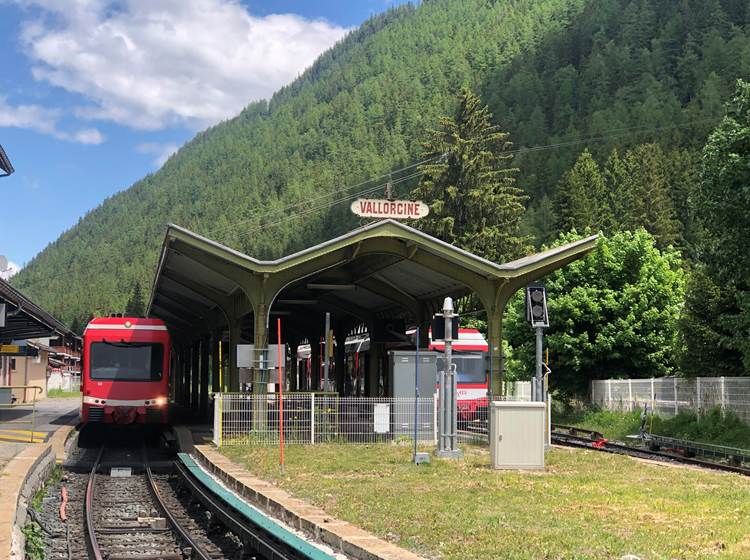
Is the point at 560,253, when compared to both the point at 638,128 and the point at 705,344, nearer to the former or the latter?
the point at 705,344

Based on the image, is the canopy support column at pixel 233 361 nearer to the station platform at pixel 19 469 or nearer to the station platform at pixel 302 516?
the station platform at pixel 19 469

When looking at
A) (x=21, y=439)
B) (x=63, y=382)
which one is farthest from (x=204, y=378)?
(x=63, y=382)

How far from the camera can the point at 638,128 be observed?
11244cm

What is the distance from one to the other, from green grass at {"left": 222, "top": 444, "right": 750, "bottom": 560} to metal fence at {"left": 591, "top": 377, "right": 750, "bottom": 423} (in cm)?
654

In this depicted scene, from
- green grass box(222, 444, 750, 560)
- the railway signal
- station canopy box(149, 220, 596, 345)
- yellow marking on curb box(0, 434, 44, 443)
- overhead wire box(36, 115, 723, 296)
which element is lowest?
yellow marking on curb box(0, 434, 44, 443)

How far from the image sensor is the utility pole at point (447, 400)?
1748 centimetres

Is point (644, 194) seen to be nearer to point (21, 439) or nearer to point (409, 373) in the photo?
Result: point (409, 373)

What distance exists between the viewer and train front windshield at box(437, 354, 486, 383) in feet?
102

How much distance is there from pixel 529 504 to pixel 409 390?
10.8 m

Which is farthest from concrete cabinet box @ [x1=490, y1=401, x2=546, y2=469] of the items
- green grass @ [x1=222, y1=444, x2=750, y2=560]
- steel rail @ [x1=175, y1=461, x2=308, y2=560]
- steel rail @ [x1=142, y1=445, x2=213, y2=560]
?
steel rail @ [x1=142, y1=445, x2=213, y2=560]

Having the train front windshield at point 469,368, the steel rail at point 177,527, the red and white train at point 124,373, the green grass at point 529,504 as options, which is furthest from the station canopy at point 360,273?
the green grass at point 529,504

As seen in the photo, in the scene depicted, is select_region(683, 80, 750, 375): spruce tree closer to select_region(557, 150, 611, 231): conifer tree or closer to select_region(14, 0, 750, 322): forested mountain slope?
select_region(557, 150, 611, 231): conifer tree

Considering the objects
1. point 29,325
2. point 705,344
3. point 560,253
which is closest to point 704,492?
point 560,253

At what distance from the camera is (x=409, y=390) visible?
2219 cm
